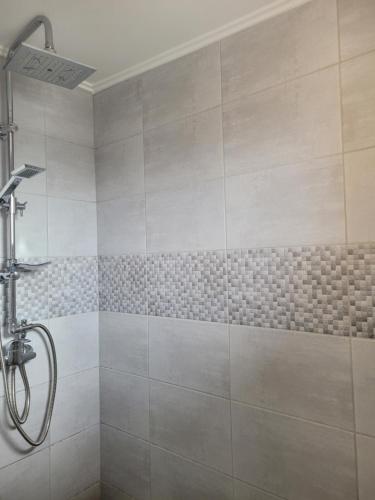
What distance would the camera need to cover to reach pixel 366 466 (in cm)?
106

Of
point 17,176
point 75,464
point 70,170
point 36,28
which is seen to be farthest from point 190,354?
point 36,28

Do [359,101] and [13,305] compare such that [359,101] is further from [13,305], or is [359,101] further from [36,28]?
[13,305]

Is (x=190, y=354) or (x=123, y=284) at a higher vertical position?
(x=123, y=284)

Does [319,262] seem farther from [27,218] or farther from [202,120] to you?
[27,218]

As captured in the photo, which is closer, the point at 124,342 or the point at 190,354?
the point at 190,354

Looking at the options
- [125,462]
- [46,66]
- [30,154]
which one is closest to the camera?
[46,66]

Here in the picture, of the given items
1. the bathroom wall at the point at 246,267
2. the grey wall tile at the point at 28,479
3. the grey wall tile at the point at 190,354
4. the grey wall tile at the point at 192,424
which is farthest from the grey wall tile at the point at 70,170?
the grey wall tile at the point at 28,479

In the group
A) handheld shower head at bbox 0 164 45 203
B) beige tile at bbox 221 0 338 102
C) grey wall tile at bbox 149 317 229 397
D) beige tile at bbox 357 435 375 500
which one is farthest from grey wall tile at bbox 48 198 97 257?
beige tile at bbox 357 435 375 500

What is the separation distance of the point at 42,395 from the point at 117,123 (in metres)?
1.39

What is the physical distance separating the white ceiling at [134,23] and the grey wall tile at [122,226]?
2.16 ft

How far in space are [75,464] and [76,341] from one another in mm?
608

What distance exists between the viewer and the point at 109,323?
1799 millimetres

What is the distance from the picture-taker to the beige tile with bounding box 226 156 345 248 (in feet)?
3.67

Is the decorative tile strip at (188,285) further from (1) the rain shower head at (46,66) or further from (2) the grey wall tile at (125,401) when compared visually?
(1) the rain shower head at (46,66)
